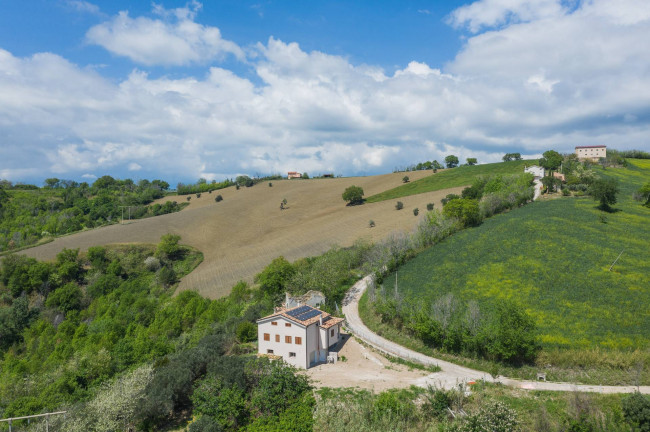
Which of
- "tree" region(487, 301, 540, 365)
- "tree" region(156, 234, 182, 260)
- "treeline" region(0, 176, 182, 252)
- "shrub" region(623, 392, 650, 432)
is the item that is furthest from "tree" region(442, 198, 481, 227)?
"treeline" region(0, 176, 182, 252)

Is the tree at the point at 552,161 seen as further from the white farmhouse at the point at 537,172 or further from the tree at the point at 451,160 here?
the tree at the point at 451,160

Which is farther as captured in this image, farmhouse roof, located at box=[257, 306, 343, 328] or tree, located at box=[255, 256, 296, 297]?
tree, located at box=[255, 256, 296, 297]

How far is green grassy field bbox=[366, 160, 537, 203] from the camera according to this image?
128 metres

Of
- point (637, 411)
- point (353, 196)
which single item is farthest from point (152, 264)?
point (637, 411)

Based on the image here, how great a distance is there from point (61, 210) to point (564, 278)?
16792 centimetres

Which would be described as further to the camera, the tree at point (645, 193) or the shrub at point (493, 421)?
the tree at point (645, 193)

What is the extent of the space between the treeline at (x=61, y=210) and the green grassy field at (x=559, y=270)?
372ft

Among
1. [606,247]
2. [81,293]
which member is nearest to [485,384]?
[606,247]

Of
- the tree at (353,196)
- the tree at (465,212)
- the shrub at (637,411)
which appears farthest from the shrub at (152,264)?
the shrub at (637,411)

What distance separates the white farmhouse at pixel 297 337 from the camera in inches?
1772

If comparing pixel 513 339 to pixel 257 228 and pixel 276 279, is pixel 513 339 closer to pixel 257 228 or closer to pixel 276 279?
pixel 276 279

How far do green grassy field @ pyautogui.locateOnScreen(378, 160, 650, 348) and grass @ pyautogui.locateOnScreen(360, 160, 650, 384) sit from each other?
4.8 inches

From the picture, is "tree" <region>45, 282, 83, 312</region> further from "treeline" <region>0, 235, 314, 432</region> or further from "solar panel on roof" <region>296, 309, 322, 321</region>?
"solar panel on roof" <region>296, 309, 322, 321</region>

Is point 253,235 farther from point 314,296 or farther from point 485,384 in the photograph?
point 485,384
